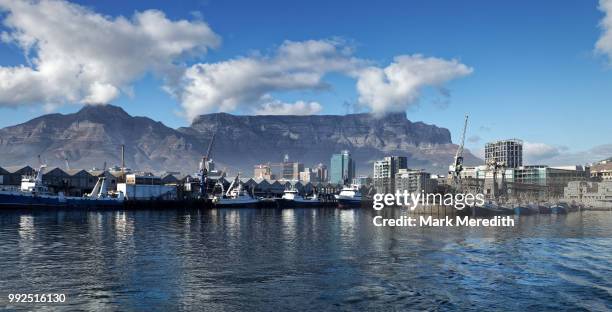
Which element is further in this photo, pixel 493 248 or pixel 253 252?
pixel 493 248

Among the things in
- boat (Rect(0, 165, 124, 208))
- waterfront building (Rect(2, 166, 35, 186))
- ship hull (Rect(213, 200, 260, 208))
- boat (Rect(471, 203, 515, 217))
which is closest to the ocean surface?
boat (Rect(0, 165, 124, 208))

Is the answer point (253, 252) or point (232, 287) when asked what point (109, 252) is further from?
point (232, 287)

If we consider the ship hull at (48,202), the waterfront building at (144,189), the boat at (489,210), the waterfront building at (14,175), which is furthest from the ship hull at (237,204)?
the boat at (489,210)

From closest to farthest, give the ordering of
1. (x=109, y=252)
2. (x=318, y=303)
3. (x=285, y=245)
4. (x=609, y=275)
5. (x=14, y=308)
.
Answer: (x=14, y=308) < (x=318, y=303) < (x=609, y=275) < (x=109, y=252) < (x=285, y=245)

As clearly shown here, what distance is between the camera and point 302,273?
3766cm

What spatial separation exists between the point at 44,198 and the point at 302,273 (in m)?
104

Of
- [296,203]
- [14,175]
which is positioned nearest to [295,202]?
[296,203]

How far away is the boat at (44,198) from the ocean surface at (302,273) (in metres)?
64.7

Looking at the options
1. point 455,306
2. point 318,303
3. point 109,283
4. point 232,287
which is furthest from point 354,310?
point 109,283

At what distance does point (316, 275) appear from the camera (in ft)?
121

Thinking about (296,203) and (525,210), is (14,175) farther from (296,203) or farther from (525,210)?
(525,210)

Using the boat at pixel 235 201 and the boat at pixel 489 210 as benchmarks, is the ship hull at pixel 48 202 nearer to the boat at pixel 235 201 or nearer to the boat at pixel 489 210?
the boat at pixel 235 201

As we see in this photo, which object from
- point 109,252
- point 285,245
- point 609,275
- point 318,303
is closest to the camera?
point 318,303

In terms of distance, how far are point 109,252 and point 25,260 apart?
738 centimetres
